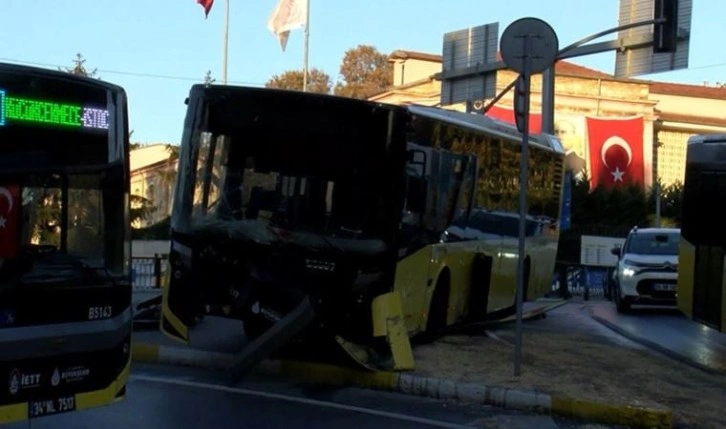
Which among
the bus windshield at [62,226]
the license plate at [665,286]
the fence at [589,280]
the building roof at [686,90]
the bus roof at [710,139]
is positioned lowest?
the fence at [589,280]

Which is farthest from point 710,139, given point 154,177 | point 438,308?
point 154,177

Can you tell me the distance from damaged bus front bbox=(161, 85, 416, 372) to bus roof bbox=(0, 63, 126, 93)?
12.8 ft

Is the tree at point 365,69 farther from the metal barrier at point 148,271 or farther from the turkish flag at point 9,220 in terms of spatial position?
the turkish flag at point 9,220

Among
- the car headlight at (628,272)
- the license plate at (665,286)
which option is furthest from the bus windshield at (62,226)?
the license plate at (665,286)

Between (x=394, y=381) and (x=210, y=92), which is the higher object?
(x=210, y=92)

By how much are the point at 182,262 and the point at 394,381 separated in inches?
102

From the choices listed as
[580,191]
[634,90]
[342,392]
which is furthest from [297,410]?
[634,90]

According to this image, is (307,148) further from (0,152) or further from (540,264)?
(540,264)

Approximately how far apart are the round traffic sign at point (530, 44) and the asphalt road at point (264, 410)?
3.75 m

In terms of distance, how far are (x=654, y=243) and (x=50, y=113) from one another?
2021 centimetres

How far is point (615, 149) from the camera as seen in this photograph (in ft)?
210

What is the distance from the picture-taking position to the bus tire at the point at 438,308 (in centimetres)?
1520

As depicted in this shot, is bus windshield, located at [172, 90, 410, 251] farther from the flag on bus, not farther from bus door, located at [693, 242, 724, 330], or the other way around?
the flag on bus

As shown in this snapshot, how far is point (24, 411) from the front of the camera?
7.77 m
